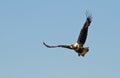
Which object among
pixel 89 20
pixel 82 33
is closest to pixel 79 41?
pixel 82 33

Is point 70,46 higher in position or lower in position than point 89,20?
lower

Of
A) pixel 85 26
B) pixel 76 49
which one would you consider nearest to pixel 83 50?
pixel 76 49

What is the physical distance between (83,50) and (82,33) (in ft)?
4.41

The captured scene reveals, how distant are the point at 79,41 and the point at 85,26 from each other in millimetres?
1141

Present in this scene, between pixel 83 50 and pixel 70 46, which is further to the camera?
pixel 70 46

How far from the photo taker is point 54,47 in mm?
11828

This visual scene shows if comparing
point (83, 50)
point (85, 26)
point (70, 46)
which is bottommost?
point (83, 50)

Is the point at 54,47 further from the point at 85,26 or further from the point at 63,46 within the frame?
the point at 85,26

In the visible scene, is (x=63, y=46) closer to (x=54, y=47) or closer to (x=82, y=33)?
(x=54, y=47)

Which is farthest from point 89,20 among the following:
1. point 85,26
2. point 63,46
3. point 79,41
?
point 63,46

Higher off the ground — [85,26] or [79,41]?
[85,26]

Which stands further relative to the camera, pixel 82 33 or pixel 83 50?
pixel 82 33

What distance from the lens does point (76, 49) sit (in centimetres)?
1133

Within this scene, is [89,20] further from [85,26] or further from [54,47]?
[54,47]
